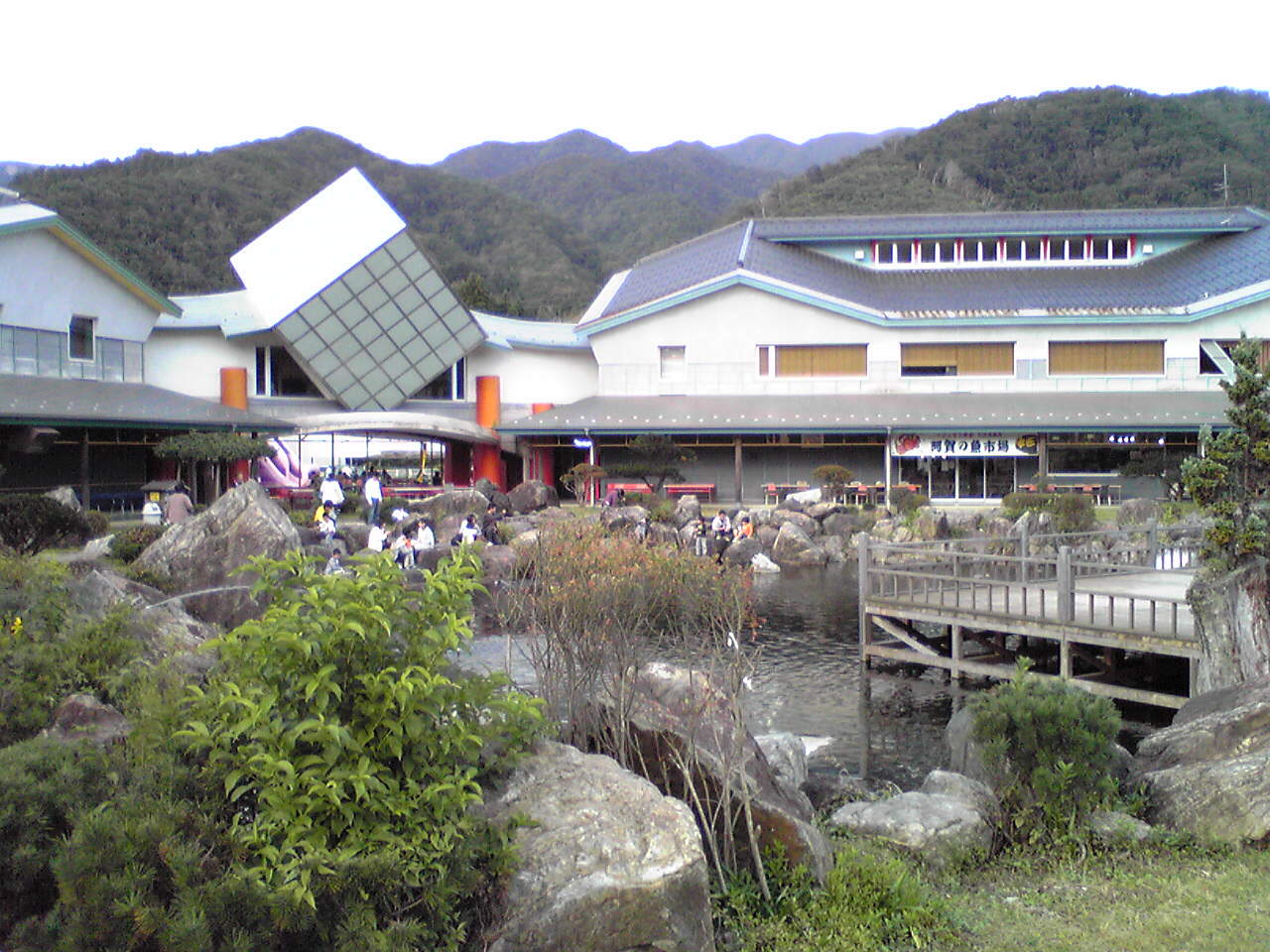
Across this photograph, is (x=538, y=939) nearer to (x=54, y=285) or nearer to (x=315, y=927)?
(x=315, y=927)

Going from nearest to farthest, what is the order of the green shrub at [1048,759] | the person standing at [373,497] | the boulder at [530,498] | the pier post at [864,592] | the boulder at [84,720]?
1. the boulder at [84,720]
2. the green shrub at [1048,759]
3. the pier post at [864,592]
4. the person standing at [373,497]
5. the boulder at [530,498]

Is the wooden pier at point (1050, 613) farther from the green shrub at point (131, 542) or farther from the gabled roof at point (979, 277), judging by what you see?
the gabled roof at point (979, 277)

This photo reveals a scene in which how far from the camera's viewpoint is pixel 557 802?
18.8 feet

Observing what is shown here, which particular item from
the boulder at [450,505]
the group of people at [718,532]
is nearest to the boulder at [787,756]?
the group of people at [718,532]

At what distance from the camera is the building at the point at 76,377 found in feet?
105

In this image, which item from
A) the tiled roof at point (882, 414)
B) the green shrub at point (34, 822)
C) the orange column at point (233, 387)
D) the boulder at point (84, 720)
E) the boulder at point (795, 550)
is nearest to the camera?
the green shrub at point (34, 822)

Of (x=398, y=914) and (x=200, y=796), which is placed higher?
(x=200, y=796)

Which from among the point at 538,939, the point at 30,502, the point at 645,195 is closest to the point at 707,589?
the point at 538,939

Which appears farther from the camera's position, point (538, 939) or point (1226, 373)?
point (1226, 373)

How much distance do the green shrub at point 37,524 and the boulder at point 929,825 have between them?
1682cm

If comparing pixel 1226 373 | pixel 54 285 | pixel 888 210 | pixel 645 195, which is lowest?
pixel 1226 373

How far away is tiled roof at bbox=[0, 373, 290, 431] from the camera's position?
30609 millimetres

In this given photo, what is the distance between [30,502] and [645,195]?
107248 mm

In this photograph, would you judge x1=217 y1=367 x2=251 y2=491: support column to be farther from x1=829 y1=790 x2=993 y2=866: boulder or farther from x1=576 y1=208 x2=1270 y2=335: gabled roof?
x1=829 y1=790 x2=993 y2=866: boulder
